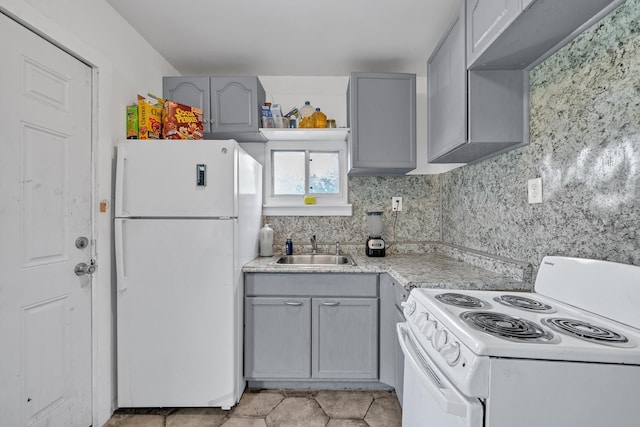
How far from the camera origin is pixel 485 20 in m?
1.22

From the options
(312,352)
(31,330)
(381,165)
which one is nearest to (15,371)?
(31,330)

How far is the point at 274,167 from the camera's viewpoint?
8.66 feet

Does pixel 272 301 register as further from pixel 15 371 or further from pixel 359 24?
pixel 359 24

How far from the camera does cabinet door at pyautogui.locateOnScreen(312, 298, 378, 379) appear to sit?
191 cm

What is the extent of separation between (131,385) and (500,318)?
1999mm

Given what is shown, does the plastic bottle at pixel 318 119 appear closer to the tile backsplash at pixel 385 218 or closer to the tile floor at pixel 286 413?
the tile backsplash at pixel 385 218

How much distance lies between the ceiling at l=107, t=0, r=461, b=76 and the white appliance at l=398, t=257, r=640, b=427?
1.71m

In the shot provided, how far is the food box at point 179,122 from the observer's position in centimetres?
185

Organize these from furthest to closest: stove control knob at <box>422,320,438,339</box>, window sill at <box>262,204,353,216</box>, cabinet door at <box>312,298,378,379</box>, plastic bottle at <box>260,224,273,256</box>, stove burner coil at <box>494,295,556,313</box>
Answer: window sill at <box>262,204,353,216</box> → plastic bottle at <box>260,224,273,256</box> → cabinet door at <box>312,298,378,379</box> → stove burner coil at <box>494,295,556,313</box> → stove control knob at <box>422,320,438,339</box>

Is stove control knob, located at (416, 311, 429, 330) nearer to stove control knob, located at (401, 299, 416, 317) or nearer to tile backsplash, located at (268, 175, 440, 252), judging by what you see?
stove control knob, located at (401, 299, 416, 317)

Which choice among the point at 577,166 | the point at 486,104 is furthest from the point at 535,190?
the point at 486,104

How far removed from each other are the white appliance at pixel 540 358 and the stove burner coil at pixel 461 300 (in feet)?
0.04

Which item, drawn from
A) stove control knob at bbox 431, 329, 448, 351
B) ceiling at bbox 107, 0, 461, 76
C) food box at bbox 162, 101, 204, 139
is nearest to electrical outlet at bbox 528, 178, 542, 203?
stove control knob at bbox 431, 329, 448, 351

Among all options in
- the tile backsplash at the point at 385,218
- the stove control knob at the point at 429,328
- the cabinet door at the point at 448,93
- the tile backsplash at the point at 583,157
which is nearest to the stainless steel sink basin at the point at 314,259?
the tile backsplash at the point at 385,218
